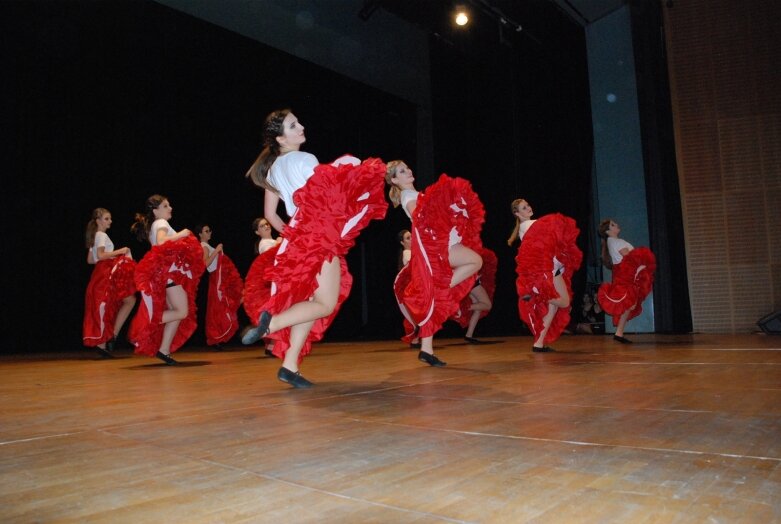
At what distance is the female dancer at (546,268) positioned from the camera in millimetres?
4910

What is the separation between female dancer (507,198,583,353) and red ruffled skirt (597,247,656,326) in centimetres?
103

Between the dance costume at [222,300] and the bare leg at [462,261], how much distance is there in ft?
12.2

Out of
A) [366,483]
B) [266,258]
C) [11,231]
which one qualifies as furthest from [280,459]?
[11,231]

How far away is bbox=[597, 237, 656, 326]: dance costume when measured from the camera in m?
5.93

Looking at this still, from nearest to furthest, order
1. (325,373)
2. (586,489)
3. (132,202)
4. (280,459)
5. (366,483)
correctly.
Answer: (586,489), (366,483), (280,459), (325,373), (132,202)

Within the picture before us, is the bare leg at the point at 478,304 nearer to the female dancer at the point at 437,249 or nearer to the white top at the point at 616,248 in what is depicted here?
the white top at the point at 616,248

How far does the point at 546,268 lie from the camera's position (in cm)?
490

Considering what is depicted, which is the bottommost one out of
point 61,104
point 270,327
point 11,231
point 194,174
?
point 270,327

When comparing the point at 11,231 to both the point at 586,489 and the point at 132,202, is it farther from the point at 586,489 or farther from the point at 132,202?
the point at 586,489

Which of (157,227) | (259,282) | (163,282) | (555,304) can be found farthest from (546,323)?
(157,227)

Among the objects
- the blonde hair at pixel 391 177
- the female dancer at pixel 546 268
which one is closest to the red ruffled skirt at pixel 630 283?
the female dancer at pixel 546 268

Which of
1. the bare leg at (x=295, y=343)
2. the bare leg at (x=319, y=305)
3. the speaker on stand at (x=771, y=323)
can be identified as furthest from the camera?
the speaker on stand at (x=771, y=323)

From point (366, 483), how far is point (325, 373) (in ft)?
8.29

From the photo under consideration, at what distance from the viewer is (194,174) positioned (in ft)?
25.7
